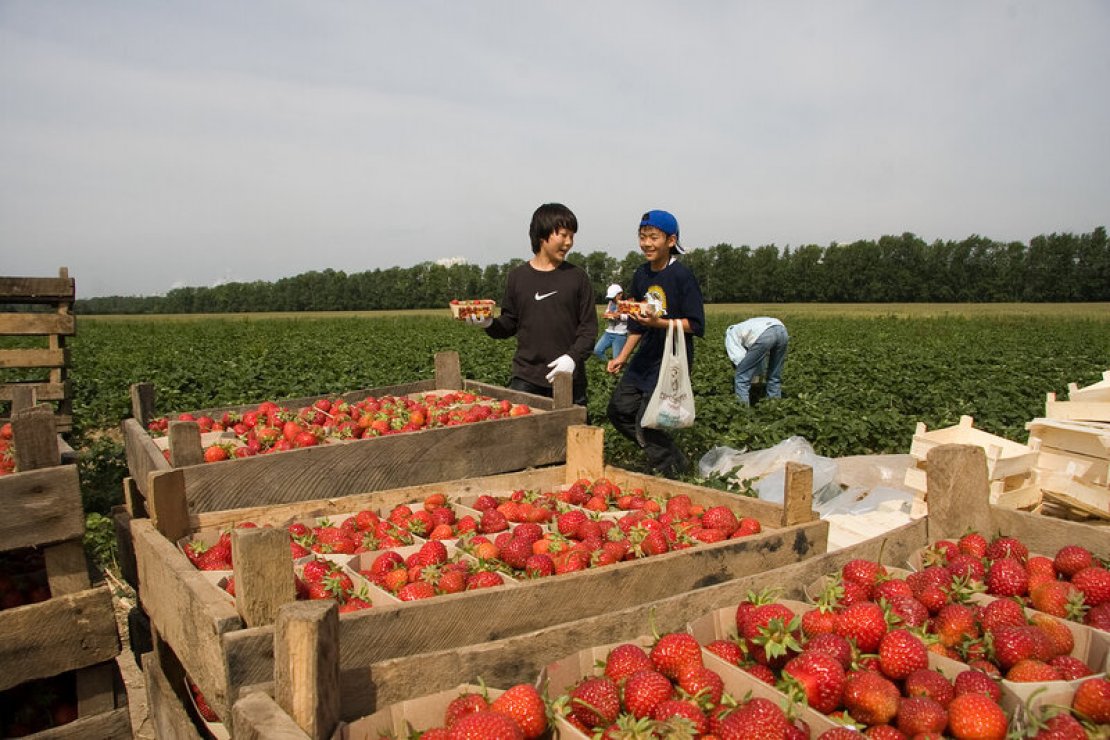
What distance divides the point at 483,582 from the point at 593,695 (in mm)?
742

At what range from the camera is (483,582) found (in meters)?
2.43

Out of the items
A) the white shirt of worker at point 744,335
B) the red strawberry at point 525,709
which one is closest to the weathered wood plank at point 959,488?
the red strawberry at point 525,709

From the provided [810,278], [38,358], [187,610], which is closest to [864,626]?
[187,610]

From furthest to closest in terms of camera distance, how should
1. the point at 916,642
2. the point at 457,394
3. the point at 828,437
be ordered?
1. the point at 828,437
2. the point at 457,394
3. the point at 916,642

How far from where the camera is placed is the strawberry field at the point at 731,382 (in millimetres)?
8477

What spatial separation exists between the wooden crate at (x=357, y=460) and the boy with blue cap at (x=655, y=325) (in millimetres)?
1070

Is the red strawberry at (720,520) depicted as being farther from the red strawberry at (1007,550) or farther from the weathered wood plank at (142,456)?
the weathered wood plank at (142,456)

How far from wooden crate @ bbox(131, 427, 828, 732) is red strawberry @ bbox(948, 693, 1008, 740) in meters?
1.05

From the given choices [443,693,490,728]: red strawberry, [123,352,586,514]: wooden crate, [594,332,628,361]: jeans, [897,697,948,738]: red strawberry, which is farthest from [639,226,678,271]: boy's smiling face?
[594,332,628,361]: jeans

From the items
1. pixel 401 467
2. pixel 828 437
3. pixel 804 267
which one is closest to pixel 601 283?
pixel 804 267

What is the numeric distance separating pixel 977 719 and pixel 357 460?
2.79 m

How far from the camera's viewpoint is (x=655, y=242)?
5176 millimetres

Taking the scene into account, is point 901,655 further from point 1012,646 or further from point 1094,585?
point 1094,585

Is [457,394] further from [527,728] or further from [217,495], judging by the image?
[527,728]
